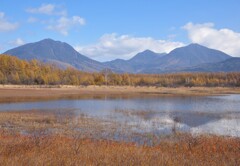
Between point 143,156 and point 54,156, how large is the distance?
9.40 feet

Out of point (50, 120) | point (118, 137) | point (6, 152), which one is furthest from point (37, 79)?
point (6, 152)

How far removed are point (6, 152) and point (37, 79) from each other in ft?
→ 427

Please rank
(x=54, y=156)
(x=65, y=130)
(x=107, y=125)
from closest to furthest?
(x=54, y=156), (x=65, y=130), (x=107, y=125)

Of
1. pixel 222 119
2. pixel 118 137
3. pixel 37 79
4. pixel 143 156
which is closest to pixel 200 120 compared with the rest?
pixel 222 119

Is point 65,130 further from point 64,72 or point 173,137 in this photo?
point 64,72

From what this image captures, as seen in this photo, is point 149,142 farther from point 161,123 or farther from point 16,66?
point 16,66

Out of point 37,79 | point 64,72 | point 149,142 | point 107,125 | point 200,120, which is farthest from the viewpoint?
point 64,72

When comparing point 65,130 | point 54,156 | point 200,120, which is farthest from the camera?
point 200,120

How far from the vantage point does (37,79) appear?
138500mm

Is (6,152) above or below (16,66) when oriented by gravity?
below

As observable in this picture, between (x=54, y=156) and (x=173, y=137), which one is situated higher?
(x=54, y=156)

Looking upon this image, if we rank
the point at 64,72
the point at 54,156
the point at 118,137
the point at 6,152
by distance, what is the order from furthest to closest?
the point at 64,72
the point at 118,137
the point at 6,152
the point at 54,156

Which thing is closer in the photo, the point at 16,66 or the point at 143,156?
the point at 143,156

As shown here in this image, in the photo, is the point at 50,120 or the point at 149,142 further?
the point at 50,120
